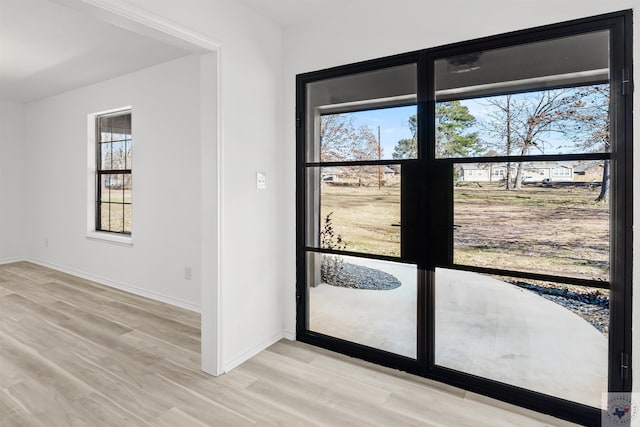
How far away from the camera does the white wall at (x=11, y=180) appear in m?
5.82

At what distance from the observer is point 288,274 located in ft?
10.1

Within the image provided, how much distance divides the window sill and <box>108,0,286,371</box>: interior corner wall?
93.7 inches

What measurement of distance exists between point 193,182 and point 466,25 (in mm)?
2868

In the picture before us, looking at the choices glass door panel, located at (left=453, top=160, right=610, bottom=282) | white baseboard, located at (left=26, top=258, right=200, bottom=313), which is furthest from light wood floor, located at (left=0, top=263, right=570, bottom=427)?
glass door panel, located at (left=453, top=160, right=610, bottom=282)

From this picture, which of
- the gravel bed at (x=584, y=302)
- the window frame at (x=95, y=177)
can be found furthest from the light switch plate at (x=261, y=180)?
the window frame at (x=95, y=177)

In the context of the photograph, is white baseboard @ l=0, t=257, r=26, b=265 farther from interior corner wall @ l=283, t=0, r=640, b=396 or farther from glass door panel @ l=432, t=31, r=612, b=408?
glass door panel @ l=432, t=31, r=612, b=408

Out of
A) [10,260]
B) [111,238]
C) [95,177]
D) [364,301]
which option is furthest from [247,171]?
[10,260]

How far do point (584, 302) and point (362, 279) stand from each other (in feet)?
4.64

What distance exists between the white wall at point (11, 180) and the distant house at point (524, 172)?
7041 mm

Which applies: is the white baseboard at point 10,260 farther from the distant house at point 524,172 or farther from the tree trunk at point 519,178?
the tree trunk at point 519,178

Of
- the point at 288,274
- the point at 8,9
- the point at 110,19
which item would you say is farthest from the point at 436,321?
the point at 8,9

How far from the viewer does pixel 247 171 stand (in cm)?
270

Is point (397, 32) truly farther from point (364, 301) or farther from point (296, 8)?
point (364, 301)

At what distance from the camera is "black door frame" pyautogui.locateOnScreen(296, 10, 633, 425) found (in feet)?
6.11
